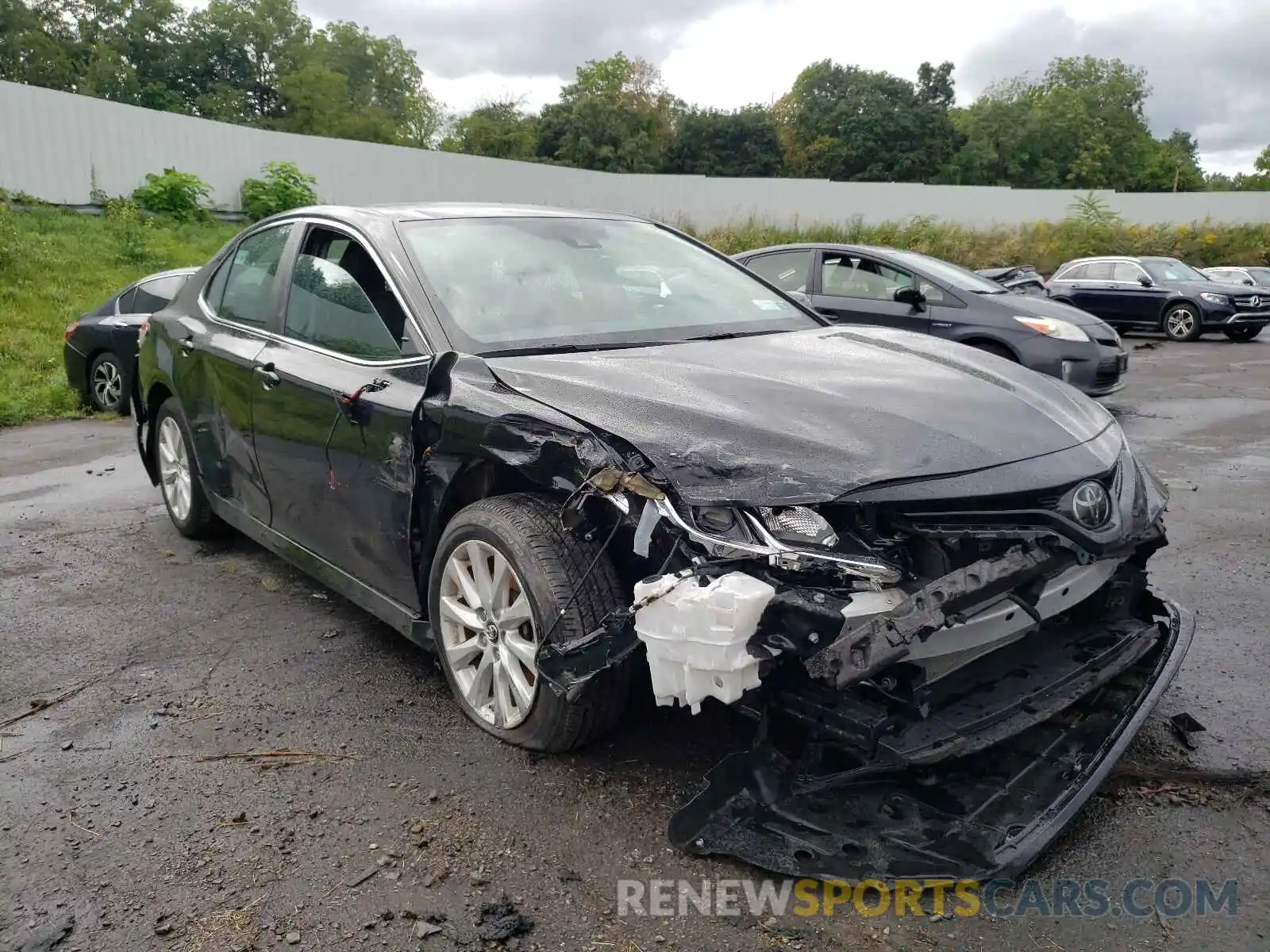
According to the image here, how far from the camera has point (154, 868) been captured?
2594 mm

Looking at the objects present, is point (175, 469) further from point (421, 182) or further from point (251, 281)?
point (421, 182)

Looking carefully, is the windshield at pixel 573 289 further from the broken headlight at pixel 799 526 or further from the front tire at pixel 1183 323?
the front tire at pixel 1183 323

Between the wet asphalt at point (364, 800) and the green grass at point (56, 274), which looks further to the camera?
the green grass at point (56, 274)

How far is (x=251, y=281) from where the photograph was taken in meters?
4.55

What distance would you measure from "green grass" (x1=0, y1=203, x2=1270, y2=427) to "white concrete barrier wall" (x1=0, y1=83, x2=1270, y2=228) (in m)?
1.07

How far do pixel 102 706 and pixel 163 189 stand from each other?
17.9 m

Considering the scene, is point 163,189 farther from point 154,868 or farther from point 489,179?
point 154,868

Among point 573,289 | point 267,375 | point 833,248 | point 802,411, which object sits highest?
point 833,248

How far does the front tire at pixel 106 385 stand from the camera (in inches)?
368

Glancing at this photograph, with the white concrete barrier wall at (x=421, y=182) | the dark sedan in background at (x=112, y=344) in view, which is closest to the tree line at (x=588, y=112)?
the white concrete barrier wall at (x=421, y=182)

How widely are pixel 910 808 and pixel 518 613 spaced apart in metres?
1.19

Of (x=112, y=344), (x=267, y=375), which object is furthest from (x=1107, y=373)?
(x=112, y=344)

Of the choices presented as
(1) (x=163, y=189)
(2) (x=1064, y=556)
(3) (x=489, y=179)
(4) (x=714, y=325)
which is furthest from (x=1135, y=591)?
(3) (x=489, y=179)

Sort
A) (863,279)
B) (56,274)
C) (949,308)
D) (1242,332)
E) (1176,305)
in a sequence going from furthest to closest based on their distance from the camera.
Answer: (1242,332) → (1176,305) → (56,274) → (863,279) → (949,308)
